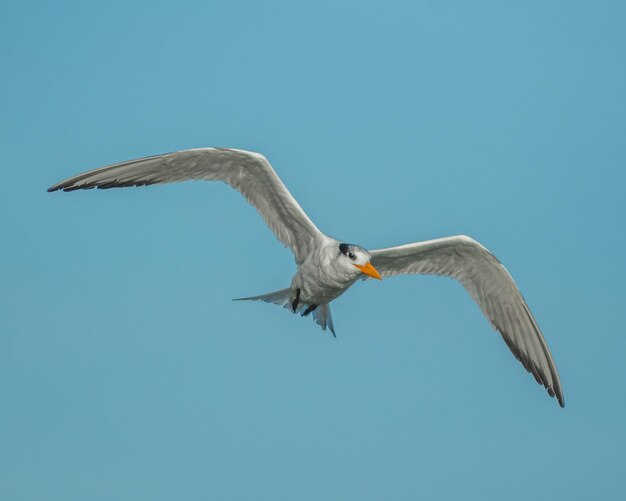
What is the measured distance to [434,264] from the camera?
17625 mm

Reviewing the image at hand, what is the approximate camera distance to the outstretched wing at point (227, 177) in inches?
623

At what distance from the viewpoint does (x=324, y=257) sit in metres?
16.0

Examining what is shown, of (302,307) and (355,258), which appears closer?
Result: (355,258)

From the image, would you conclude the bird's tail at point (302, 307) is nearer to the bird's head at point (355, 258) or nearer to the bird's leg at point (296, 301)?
the bird's leg at point (296, 301)

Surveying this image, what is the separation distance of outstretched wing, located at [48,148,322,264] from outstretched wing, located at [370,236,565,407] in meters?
1.60

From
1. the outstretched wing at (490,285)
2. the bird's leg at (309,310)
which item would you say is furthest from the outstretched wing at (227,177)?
the outstretched wing at (490,285)

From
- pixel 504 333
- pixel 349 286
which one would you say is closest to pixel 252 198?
pixel 349 286

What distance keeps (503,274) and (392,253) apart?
6.57 feet

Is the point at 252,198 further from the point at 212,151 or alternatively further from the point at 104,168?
the point at 104,168

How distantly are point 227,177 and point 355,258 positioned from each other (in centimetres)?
253

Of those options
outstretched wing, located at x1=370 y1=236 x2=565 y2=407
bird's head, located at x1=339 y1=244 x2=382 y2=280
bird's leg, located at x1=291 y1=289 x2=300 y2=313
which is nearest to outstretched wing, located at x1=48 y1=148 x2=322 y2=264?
bird's leg, located at x1=291 y1=289 x2=300 y2=313

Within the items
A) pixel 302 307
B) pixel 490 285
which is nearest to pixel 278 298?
pixel 302 307

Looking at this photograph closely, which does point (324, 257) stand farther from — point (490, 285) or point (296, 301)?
point (490, 285)

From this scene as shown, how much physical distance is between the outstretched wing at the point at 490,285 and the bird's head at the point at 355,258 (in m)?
0.98
